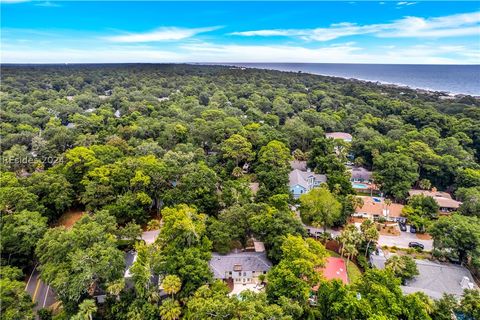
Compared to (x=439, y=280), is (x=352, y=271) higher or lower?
lower

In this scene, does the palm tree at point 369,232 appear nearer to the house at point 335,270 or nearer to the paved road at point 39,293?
the house at point 335,270

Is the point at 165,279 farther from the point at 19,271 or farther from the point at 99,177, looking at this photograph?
the point at 99,177

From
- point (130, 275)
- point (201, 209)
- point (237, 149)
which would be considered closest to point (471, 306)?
point (201, 209)

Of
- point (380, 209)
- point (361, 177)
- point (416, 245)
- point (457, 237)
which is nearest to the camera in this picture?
point (457, 237)

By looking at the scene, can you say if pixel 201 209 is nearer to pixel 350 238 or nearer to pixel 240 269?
pixel 240 269

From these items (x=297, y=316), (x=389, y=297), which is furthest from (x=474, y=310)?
(x=297, y=316)
